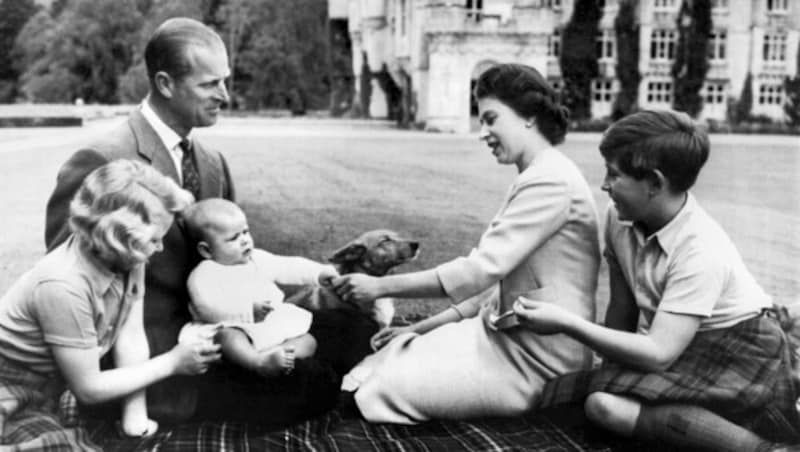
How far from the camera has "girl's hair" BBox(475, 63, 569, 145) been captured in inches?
107

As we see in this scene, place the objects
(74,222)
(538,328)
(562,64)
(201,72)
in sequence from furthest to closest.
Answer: (562,64)
(201,72)
(538,328)
(74,222)

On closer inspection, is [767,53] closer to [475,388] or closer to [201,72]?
[475,388]

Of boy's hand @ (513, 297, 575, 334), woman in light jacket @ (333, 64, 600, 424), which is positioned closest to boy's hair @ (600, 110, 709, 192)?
woman in light jacket @ (333, 64, 600, 424)

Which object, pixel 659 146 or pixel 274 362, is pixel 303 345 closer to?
pixel 274 362

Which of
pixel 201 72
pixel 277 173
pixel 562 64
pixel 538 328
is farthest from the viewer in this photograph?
pixel 562 64

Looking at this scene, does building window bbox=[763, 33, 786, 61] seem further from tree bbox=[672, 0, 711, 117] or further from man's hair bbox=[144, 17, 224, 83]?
man's hair bbox=[144, 17, 224, 83]

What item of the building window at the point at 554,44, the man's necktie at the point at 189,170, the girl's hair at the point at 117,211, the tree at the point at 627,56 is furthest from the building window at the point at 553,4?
the girl's hair at the point at 117,211

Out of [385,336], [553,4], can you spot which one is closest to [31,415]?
[385,336]

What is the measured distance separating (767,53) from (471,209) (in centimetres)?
177

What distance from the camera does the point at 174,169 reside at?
2.93 m

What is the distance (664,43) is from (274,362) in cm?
422

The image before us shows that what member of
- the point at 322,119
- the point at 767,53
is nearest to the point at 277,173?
the point at 322,119

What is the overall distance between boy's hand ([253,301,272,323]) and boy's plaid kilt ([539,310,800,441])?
42.2 inches

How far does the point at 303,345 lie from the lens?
3.10 metres
